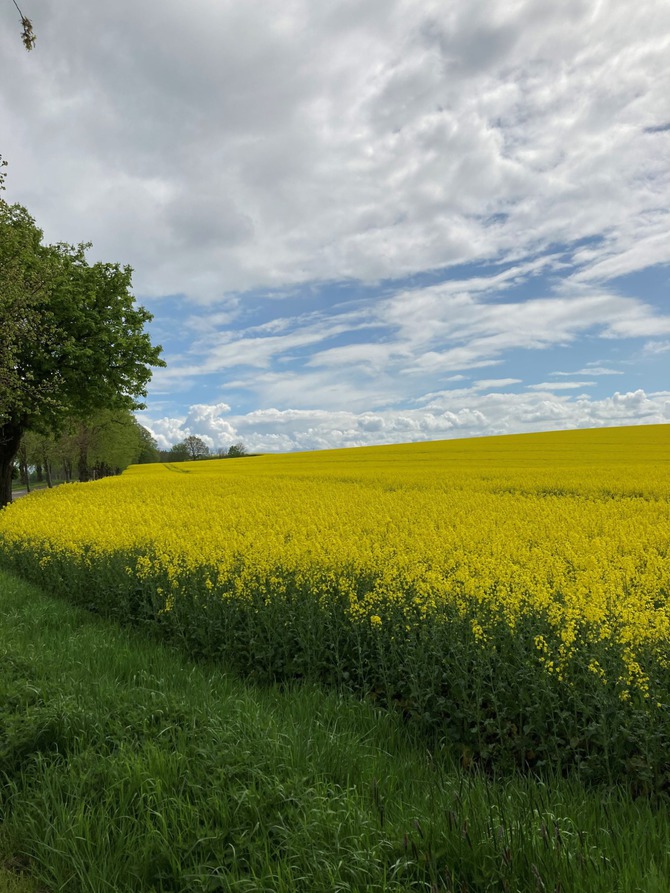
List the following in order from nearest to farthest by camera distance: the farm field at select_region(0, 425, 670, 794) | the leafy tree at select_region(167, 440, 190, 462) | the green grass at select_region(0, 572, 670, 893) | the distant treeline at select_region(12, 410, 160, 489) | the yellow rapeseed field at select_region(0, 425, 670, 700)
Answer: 1. the green grass at select_region(0, 572, 670, 893)
2. the farm field at select_region(0, 425, 670, 794)
3. the yellow rapeseed field at select_region(0, 425, 670, 700)
4. the distant treeline at select_region(12, 410, 160, 489)
5. the leafy tree at select_region(167, 440, 190, 462)

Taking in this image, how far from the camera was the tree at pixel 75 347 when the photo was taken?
63.3 ft

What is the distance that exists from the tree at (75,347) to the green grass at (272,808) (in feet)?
53.8

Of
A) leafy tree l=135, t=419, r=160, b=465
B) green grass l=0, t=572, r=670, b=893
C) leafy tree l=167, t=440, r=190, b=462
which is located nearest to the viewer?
green grass l=0, t=572, r=670, b=893

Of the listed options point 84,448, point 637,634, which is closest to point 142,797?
point 637,634

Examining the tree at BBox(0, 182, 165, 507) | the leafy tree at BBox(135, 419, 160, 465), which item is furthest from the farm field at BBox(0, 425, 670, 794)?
the leafy tree at BBox(135, 419, 160, 465)

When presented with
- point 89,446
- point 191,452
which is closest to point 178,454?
point 191,452

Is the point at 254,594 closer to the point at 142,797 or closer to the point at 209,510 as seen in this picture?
the point at 142,797

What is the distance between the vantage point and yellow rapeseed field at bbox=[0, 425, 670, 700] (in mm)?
5004

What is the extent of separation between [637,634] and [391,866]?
3005mm

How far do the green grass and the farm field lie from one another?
0.38 m

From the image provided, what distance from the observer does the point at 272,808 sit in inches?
120

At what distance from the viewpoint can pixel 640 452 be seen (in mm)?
32562

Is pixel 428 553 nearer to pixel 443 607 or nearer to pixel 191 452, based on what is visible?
pixel 443 607

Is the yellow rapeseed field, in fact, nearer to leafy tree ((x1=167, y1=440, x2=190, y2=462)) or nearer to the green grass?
the green grass
